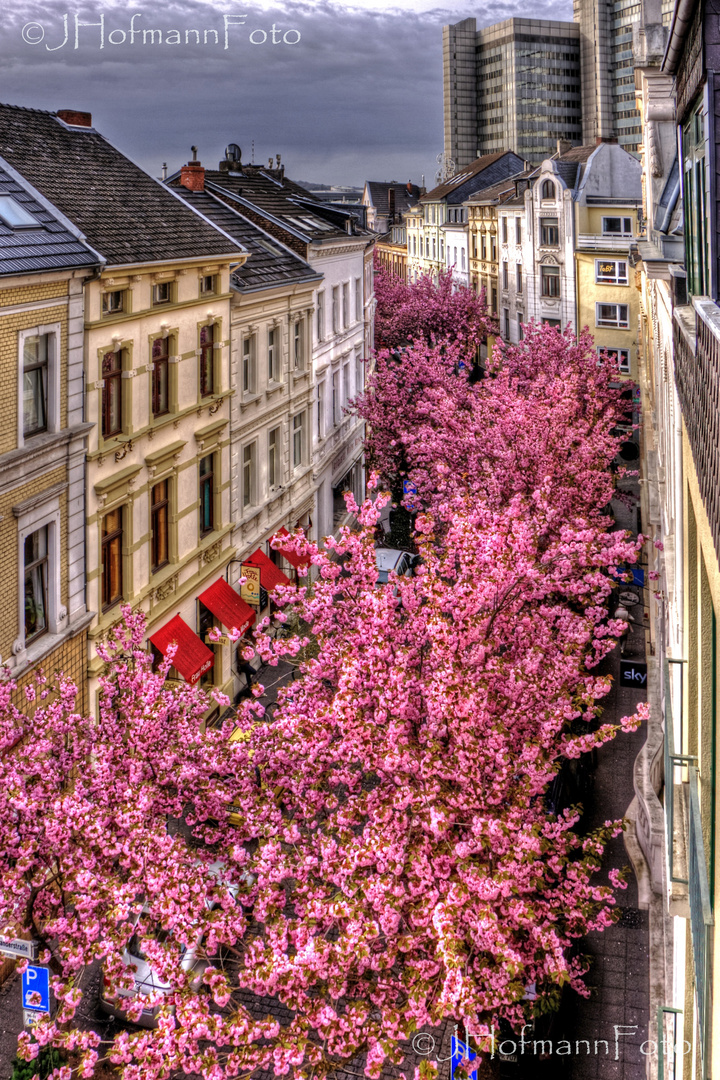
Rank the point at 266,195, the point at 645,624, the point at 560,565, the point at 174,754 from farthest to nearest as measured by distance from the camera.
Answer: the point at 266,195
the point at 645,624
the point at 560,565
the point at 174,754

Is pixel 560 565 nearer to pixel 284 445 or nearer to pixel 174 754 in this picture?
pixel 174 754

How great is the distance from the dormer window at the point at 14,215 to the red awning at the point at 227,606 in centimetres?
969

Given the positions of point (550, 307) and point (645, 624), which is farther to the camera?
point (550, 307)

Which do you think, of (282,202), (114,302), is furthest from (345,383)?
(114,302)

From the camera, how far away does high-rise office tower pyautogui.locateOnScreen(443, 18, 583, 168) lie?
14238cm

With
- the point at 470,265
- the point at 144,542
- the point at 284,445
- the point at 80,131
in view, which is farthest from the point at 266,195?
the point at 470,265

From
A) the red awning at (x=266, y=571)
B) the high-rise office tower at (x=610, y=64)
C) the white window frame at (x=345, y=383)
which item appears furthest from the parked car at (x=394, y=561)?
the high-rise office tower at (x=610, y=64)

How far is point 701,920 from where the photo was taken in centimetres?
566

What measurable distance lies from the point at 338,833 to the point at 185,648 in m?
11.2

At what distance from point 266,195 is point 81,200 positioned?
1977 cm

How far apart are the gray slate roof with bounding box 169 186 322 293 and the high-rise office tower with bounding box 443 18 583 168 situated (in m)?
125

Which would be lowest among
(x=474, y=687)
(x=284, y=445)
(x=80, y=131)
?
(x=474, y=687)

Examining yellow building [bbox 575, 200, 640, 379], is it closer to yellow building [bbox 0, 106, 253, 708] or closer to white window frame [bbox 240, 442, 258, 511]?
white window frame [bbox 240, 442, 258, 511]

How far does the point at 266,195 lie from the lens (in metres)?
37.9
